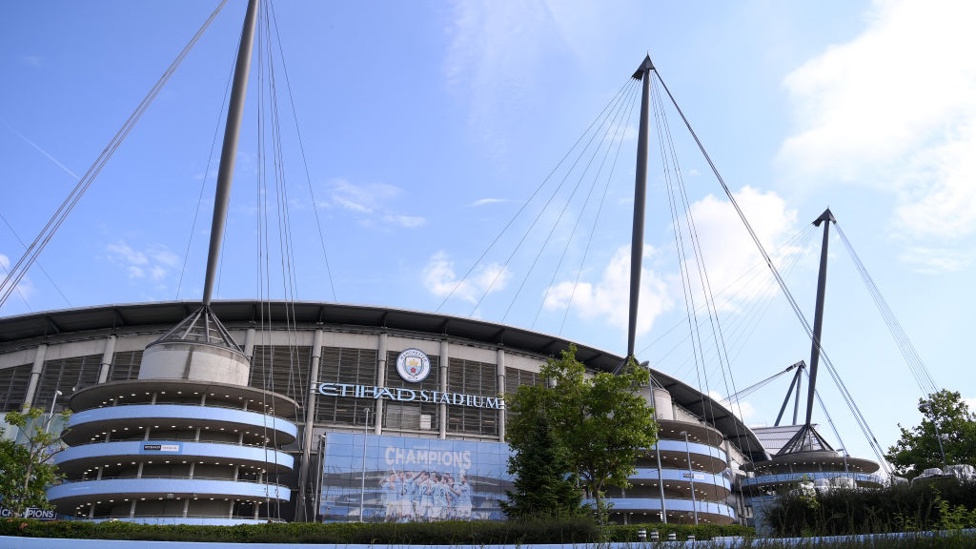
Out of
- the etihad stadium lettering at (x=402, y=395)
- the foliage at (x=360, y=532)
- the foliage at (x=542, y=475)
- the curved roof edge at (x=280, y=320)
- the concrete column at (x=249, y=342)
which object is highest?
the curved roof edge at (x=280, y=320)

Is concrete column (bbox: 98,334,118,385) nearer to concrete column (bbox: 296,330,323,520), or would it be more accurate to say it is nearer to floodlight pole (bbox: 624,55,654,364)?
concrete column (bbox: 296,330,323,520)

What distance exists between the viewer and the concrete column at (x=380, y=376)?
6650 centimetres

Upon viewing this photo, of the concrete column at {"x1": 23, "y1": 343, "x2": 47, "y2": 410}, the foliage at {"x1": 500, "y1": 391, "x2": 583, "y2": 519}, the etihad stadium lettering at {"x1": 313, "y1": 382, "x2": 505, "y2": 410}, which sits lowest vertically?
the foliage at {"x1": 500, "y1": 391, "x2": 583, "y2": 519}

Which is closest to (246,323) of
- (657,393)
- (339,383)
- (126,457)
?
(339,383)

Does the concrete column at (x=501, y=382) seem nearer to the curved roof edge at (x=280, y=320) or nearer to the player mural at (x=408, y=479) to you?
the curved roof edge at (x=280, y=320)

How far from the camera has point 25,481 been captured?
44188mm

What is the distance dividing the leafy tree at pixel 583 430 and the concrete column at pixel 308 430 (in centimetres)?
2351

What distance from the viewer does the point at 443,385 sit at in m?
71.5

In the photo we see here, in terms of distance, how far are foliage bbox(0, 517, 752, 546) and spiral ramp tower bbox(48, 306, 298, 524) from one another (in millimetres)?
16320

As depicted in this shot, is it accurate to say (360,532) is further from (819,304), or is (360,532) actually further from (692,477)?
(819,304)

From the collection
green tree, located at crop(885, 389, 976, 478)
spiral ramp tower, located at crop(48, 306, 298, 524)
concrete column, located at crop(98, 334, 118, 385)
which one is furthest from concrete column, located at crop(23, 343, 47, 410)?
green tree, located at crop(885, 389, 976, 478)

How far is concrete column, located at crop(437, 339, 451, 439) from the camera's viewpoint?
6904cm

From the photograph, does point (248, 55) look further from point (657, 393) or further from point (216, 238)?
point (657, 393)

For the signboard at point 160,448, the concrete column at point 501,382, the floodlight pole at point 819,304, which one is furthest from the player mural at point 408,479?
the floodlight pole at point 819,304
